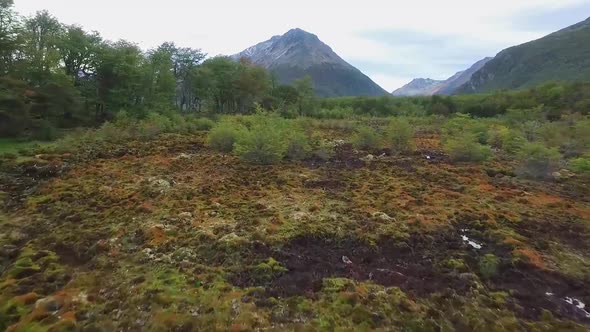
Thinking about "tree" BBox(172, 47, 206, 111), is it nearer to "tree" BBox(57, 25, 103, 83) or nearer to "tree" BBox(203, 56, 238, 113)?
"tree" BBox(203, 56, 238, 113)

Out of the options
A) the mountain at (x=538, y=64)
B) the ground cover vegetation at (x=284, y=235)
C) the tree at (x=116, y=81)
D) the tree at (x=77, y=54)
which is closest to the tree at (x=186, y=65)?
the tree at (x=116, y=81)

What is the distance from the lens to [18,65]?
26578 millimetres

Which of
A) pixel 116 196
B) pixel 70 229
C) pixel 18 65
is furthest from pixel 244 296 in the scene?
pixel 18 65

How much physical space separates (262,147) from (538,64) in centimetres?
17253

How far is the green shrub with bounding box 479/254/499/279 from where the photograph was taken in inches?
319

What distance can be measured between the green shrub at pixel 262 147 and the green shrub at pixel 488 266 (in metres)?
11.3

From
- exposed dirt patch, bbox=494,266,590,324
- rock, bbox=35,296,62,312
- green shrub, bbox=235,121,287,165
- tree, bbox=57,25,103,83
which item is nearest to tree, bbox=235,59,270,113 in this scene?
tree, bbox=57,25,103,83

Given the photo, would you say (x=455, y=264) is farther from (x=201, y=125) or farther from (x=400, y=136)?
(x=201, y=125)

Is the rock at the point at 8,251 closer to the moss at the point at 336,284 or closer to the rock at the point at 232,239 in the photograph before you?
the rock at the point at 232,239

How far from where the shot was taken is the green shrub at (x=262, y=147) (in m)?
18.2

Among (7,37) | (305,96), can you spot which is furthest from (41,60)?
(305,96)

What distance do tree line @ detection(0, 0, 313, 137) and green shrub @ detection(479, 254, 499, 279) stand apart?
23.4 meters

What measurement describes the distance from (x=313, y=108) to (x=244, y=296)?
181 ft

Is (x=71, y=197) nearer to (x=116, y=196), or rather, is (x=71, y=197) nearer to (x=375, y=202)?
(x=116, y=196)
